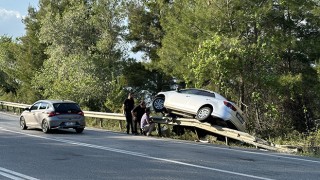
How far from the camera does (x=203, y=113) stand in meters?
17.8

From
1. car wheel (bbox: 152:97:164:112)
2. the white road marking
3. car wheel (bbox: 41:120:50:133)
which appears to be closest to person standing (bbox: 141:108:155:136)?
car wheel (bbox: 152:97:164:112)

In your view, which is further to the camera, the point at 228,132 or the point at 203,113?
the point at 203,113

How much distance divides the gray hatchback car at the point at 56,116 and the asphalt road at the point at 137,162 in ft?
10.9

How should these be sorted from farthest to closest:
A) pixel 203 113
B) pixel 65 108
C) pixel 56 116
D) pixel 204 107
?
pixel 65 108 < pixel 56 116 < pixel 204 107 < pixel 203 113

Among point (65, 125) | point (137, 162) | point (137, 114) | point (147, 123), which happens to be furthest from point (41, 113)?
point (137, 162)

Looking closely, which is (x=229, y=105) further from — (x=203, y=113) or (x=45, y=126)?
(x=45, y=126)

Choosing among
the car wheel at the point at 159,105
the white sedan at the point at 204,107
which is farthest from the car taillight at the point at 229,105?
the car wheel at the point at 159,105

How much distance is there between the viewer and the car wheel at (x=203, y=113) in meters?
17.6

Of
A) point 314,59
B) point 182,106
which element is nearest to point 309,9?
point 314,59

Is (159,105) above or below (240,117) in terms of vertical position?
above

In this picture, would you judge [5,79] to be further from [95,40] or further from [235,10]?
[235,10]

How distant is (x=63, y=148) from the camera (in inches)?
540

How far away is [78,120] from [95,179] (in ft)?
36.1

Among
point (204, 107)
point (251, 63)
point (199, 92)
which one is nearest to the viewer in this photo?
point (204, 107)
